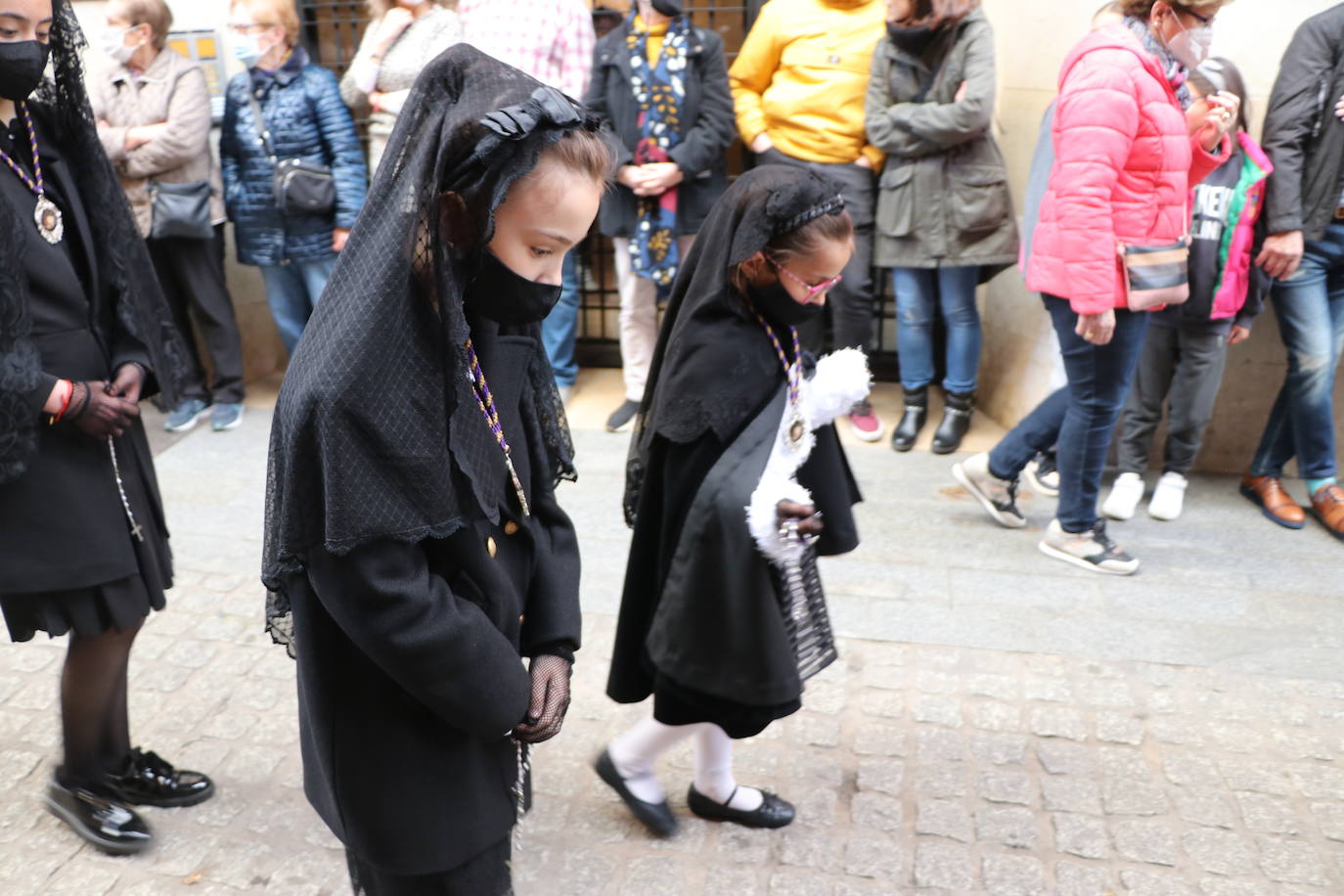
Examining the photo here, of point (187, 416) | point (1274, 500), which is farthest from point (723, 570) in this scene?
point (187, 416)

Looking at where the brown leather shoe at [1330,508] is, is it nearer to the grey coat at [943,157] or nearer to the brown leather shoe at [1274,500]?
the brown leather shoe at [1274,500]

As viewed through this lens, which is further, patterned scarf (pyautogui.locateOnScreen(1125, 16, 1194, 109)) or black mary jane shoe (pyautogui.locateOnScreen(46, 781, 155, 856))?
patterned scarf (pyautogui.locateOnScreen(1125, 16, 1194, 109))

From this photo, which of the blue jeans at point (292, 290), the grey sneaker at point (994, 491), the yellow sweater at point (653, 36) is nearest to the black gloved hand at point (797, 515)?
the grey sneaker at point (994, 491)

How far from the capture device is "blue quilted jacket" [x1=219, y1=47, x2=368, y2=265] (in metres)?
5.80

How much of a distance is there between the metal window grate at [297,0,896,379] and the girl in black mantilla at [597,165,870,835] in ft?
12.8

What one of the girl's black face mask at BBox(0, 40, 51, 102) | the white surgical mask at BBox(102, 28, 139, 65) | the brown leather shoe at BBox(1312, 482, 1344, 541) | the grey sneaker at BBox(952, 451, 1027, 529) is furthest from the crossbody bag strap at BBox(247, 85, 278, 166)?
the brown leather shoe at BBox(1312, 482, 1344, 541)

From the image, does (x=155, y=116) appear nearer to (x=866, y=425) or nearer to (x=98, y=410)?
(x=98, y=410)

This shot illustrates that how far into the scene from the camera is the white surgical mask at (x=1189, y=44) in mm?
3865

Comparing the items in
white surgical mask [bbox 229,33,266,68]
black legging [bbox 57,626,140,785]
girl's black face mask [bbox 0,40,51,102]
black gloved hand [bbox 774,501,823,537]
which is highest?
girl's black face mask [bbox 0,40,51,102]

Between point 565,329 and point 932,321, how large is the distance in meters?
1.98

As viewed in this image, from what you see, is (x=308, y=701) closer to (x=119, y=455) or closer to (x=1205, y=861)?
(x=119, y=455)

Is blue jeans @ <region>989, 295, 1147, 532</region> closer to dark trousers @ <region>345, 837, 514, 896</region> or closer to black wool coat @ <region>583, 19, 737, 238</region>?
black wool coat @ <region>583, 19, 737, 238</region>

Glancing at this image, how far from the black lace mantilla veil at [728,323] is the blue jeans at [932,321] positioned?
3.14 meters

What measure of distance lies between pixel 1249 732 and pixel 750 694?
72.3 inches
